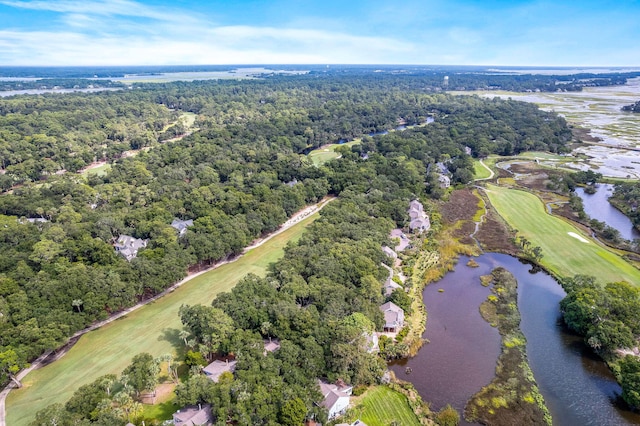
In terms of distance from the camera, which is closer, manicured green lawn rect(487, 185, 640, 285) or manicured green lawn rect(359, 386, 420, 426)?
manicured green lawn rect(359, 386, 420, 426)

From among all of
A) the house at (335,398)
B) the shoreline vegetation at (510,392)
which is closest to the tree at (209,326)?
the house at (335,398)

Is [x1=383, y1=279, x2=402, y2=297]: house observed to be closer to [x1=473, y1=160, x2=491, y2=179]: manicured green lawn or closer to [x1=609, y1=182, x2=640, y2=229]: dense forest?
[x1=609, y1=182, x2=640, y2=229]: dense forest

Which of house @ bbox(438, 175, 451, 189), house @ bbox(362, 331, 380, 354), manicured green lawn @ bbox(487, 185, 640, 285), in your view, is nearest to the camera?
house @ bbox(362, 331, 380, 354)

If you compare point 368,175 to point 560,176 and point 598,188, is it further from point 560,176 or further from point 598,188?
point 598,188

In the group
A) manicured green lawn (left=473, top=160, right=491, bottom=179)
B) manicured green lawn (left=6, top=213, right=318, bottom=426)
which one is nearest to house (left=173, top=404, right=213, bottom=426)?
manicured green lawn (left=6, top=213, right=318, bottom=426)

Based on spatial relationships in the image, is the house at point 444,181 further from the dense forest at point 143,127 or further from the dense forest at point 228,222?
the dense forest at point 143,127

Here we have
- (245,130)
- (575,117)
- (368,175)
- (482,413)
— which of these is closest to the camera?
(482,413)

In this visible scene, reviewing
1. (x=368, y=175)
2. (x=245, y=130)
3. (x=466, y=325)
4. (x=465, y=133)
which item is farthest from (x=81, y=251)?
(x=465, y=133)
